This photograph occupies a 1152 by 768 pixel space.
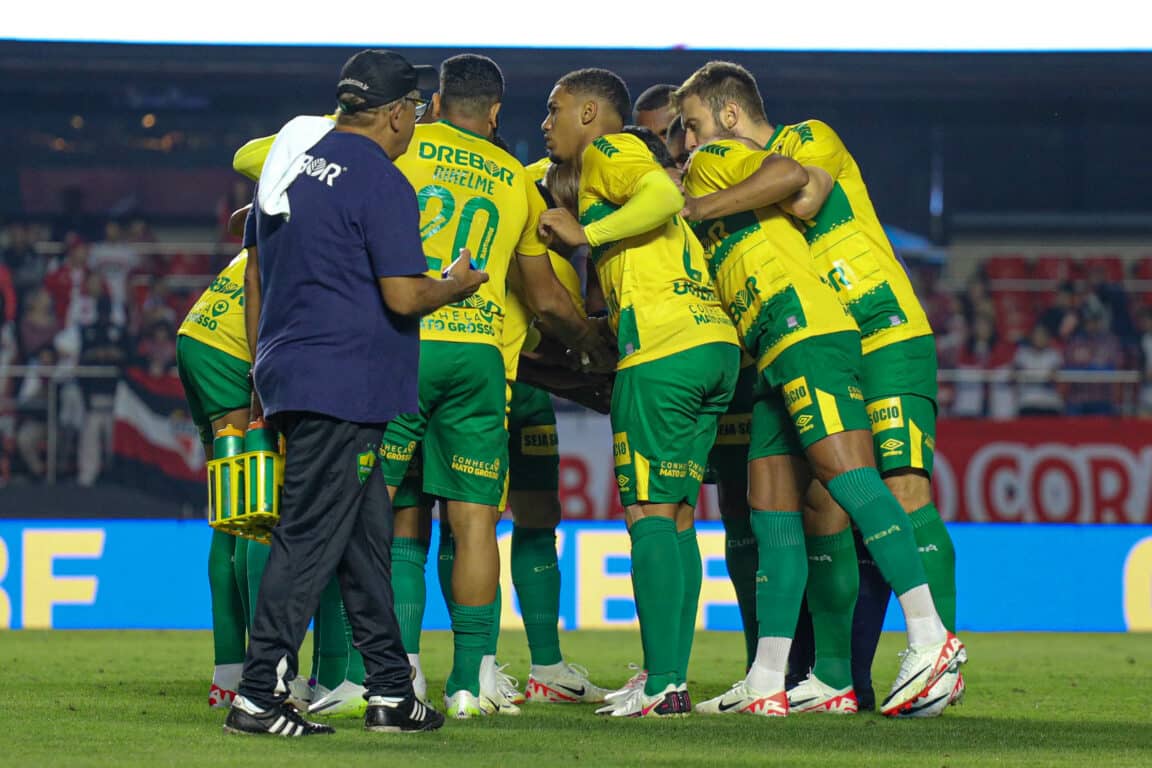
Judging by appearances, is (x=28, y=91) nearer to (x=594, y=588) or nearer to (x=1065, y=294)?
(x=594, y=588)

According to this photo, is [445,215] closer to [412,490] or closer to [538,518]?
[412,490]

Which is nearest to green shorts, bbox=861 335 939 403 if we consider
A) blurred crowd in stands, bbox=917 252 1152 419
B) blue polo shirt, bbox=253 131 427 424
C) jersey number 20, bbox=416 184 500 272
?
jersey number 20, bbox=416 184 500 272

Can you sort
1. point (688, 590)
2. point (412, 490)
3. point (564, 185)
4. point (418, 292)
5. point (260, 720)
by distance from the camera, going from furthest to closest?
1. point (564, 185)
2. point (412, 490)
3. point (688, 590)
4. point (418, 292)
5. point (260, 720)

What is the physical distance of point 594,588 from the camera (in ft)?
34.1

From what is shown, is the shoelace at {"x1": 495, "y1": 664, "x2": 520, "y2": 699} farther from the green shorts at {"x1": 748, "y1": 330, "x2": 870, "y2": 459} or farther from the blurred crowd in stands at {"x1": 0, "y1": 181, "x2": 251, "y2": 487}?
the blurred crowd in stands at {"x1": 0, "y1": 181, "x2": 251, "y2": 487}

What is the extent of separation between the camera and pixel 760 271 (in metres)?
5.41

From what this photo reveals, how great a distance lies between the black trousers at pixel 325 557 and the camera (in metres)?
4.22

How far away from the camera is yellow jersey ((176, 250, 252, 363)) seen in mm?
5367

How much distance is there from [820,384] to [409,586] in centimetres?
148

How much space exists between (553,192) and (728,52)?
30.5 feet

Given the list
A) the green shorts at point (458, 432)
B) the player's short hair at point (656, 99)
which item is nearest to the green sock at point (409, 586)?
the green shorts at point (458, 432)

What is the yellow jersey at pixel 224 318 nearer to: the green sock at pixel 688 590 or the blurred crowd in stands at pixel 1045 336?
the green sock at pixel 688 590

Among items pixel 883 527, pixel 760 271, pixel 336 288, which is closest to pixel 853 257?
pixel 760 271

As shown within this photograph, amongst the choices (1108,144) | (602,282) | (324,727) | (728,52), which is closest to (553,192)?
(602,282)
